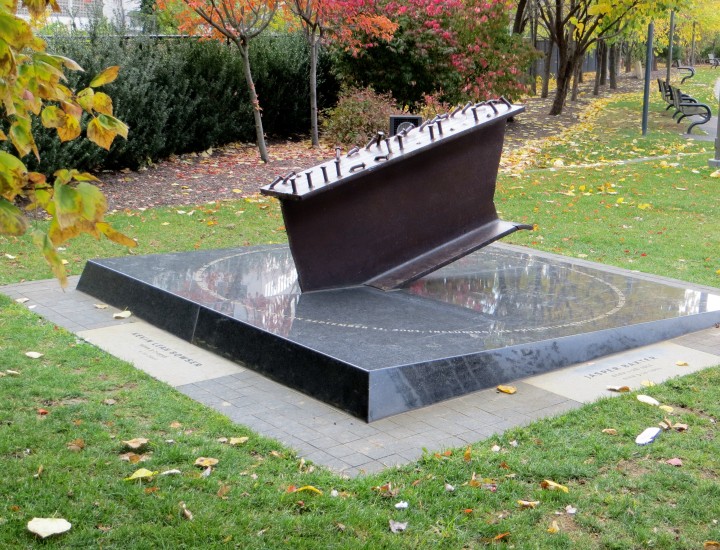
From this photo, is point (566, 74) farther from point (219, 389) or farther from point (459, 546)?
point (459, 546)

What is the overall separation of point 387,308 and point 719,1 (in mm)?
50975

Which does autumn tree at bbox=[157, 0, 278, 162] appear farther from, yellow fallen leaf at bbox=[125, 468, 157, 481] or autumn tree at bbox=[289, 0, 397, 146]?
yellow fallen leaf at bbox=[125, 468, 157, 481]

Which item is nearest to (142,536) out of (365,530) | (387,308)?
(365,530)

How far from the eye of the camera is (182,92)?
54.5 ft

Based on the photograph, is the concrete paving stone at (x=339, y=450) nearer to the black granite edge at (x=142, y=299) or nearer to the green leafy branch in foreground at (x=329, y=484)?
the green leafy branch in foreground at (x=329, y=484)

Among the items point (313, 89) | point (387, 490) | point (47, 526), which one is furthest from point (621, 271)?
point (313, 89)

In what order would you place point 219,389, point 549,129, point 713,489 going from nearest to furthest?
point 713,489 < point 219,389 < point 549,129

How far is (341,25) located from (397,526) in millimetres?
15943

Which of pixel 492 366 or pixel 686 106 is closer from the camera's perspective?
pixel 492 366

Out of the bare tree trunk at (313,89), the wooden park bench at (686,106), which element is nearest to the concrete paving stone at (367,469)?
the bare tree trunk at (313,89)

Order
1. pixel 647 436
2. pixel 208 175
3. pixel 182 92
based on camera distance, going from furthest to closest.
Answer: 1. pixel 182 92
2. pixel 208 175
3. pixel 647 436

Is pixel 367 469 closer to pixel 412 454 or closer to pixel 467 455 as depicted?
pixel 412 454

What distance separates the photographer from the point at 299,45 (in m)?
20.2

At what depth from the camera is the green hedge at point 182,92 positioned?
14812 millimetres
